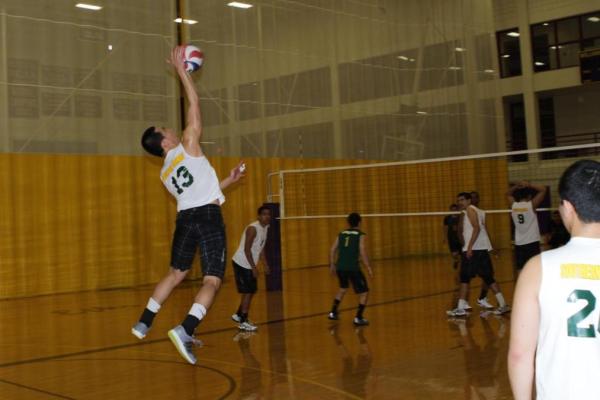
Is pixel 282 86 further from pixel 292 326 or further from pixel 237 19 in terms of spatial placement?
pixel 292 326

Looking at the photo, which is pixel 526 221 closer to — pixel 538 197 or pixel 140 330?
pixel 538 197

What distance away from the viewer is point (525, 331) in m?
2.11

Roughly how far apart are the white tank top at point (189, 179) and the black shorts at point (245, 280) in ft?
10.8

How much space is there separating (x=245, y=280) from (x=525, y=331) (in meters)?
7.42

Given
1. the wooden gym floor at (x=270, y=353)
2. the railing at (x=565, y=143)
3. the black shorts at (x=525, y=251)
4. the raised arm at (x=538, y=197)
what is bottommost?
the wooden gym floor at (x=270, y=353)

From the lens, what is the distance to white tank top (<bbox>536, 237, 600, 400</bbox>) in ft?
6.89

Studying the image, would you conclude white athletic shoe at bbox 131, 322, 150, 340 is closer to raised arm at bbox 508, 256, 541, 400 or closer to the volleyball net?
raised arm at bbox 508, 256, 541, 400

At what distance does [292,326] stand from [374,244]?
12005mm

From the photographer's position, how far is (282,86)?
19234 mm

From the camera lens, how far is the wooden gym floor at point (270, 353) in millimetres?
5980

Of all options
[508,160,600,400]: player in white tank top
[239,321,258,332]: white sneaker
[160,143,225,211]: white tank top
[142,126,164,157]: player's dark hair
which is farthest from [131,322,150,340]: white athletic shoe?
[508,160,600,400]: player in white tank top

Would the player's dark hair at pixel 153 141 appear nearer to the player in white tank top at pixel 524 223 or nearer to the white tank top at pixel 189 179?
the white tank top at pixel 189 179

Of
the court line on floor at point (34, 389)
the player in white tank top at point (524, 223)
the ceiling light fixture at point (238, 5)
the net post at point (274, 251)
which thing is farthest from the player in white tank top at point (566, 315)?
the ceiling light fixture at point (238, 5)

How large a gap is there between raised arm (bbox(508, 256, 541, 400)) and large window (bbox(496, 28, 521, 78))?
90.0ft
